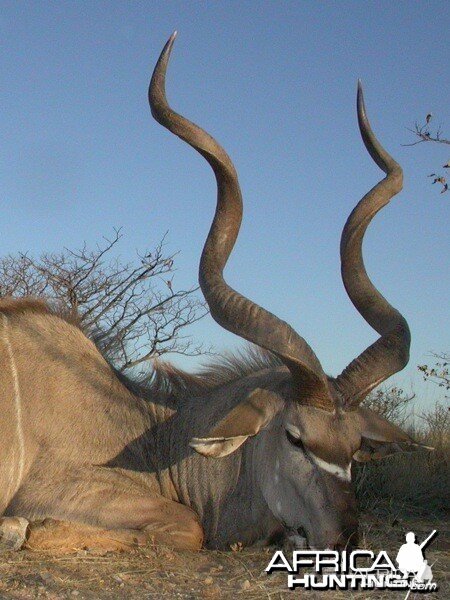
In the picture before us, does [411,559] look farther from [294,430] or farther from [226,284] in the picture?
[226,284]

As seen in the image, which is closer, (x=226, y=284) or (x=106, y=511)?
(x=106, y=511)

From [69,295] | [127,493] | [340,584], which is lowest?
[340,584]

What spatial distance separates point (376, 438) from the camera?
12.1 ft

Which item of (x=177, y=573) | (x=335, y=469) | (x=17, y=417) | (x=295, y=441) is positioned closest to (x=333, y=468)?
(x=335, y=469)

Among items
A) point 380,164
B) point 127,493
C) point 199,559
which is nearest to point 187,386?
point 127,493

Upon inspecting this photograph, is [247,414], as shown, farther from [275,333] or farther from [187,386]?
[187,386]

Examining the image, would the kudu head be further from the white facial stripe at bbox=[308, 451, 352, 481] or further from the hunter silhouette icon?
the hunter silhouette icon

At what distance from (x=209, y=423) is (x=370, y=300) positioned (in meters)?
0.94

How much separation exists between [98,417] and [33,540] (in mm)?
706

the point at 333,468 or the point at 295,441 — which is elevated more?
the point at 295,441

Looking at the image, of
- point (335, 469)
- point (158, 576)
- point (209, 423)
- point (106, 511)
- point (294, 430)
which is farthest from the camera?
point (209, 423)

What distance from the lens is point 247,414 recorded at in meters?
3.69

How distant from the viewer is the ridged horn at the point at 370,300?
149 inches

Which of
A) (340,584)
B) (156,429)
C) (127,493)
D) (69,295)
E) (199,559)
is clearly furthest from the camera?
(69,295)
